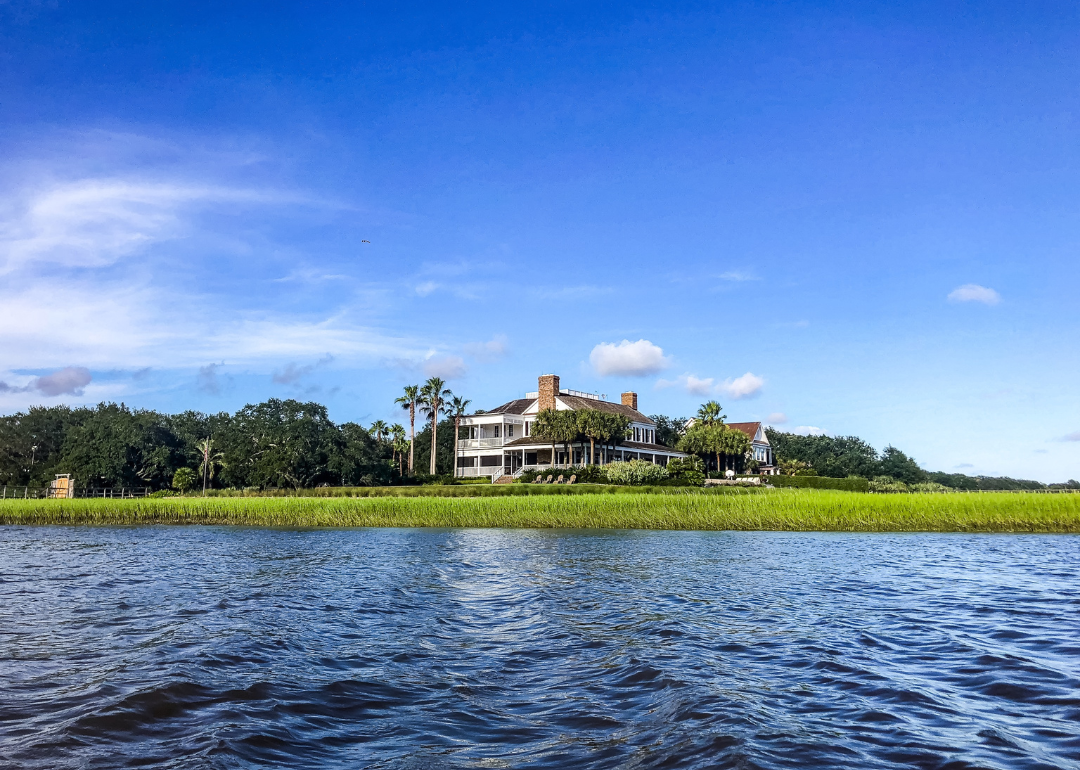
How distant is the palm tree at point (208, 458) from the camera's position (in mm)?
70062

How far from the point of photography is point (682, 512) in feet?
100.0

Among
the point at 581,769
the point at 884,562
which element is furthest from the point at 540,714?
the point at 884,562

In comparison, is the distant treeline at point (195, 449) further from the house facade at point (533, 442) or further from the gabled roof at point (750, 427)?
the gabled roof at point (750, 427)

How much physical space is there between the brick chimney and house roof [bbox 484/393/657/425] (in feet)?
2.45

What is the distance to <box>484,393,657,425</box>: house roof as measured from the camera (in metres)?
69.6

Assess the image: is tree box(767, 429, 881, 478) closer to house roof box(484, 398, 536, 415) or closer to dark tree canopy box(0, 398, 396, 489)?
house roof box(484, 398, 536, 415)

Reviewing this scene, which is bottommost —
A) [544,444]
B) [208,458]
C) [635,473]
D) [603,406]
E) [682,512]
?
[682,512]

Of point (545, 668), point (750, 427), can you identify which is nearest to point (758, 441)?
point (750, 427)

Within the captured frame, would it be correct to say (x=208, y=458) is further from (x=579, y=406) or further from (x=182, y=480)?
(x=579, y=406)

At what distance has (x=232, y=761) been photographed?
16.4 ft

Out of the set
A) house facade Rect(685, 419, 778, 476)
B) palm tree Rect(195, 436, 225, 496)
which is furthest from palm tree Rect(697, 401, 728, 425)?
palm tree Rect(195, 436, 225, 496)

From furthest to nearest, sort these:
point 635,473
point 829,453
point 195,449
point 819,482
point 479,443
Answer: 1. point 829,453
2. point 195,449
3. point 479,443
4. point 819,482
5. point 635,473

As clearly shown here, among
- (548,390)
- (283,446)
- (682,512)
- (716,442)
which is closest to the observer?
(682,512)

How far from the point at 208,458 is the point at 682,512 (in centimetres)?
5539
